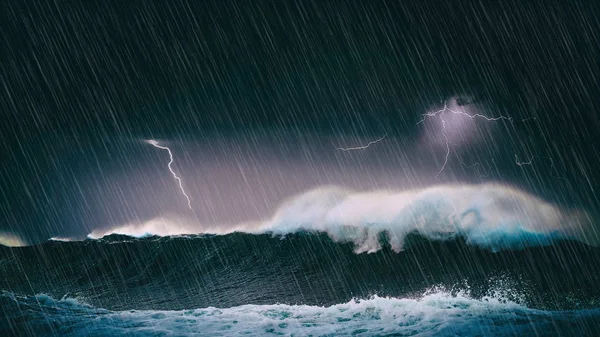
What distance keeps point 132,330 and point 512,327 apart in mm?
6011

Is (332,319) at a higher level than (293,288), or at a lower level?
lower

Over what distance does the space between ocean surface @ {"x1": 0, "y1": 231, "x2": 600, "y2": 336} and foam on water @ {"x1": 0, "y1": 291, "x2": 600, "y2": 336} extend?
2 cm

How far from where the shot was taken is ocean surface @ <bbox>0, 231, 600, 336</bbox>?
5.70 m

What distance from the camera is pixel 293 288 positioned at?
7.33 meters

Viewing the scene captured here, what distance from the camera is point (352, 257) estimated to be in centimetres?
799

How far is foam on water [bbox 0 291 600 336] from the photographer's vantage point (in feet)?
18.0

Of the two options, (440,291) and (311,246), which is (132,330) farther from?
(440,291)

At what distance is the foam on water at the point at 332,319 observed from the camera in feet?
18.0

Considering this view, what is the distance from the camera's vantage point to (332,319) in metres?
5.99

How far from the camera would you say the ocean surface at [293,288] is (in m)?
5.70

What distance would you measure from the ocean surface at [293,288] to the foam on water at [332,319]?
0.02m

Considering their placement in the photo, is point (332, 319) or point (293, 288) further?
point (293, 288)

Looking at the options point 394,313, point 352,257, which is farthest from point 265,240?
point 394,313

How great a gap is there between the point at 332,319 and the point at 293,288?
1.51m
